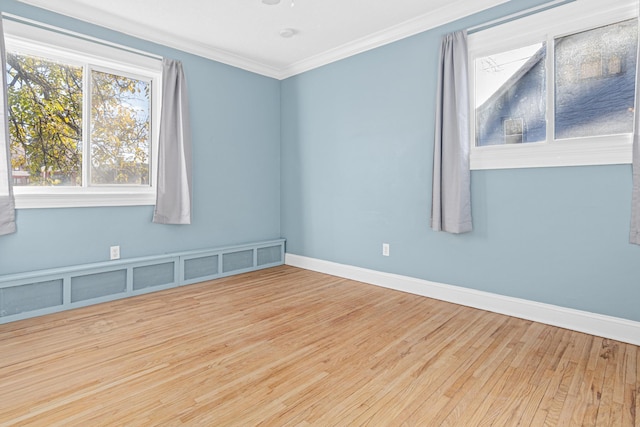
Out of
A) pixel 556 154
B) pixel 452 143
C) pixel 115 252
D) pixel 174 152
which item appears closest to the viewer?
pixel 556 154

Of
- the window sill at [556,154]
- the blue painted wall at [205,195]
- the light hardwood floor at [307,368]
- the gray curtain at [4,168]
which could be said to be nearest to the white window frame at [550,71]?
the window sill at [556,154]

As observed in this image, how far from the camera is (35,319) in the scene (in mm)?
2605

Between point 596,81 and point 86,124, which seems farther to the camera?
point 86,124

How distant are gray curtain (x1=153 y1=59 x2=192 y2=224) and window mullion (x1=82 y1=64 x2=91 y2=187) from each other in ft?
1.92

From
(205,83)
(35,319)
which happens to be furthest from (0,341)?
(205,83)

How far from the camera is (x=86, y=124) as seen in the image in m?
3.08

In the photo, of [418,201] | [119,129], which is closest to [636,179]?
[418,201]

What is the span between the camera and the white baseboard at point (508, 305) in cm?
225

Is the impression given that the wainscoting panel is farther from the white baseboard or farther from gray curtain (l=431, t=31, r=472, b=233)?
gray curtain (l=431, t=31, r=472, b=233)

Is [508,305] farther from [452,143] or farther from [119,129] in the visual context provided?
[119,129]

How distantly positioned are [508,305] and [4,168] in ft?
13.0

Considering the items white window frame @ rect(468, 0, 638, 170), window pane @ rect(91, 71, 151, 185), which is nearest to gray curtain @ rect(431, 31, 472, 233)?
white window frame @ rect(468, 0, 638, 170)

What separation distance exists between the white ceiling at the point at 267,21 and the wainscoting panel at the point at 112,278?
2139 millimetres

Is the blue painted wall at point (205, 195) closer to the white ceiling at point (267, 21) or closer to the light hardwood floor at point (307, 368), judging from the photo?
the white ceiling at point (267, 21)
